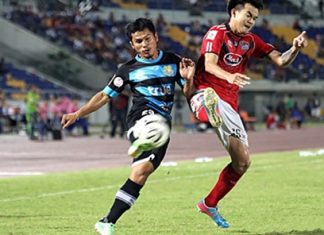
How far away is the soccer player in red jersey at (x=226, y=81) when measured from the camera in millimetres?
9477

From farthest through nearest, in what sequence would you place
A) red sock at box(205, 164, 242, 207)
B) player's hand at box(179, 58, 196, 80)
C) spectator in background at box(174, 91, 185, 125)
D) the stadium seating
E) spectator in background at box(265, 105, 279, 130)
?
spectator in background at box(174, 91, 185, 125) → spectator in background at box(265, 105, 279, 130) → the stadium seating → red sock at box(205, 164, 242, 207) → player's hand at box(179, 58, 196, 80)

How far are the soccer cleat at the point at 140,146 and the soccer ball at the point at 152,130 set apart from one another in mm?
16

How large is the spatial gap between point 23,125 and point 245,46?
30139 mm

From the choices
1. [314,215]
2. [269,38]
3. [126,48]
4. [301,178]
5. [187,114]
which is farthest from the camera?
[269,38]

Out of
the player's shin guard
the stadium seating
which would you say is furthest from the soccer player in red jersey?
the stadium seating

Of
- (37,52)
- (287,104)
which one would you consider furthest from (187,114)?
(37,52)

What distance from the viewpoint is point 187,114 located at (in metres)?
48.8

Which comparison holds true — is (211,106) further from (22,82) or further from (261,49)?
(22,82)

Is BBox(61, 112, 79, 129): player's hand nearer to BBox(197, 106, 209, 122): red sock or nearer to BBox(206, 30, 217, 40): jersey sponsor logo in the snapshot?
BBox(197, 106, 209, 122): red sock

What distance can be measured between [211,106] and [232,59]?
606mm

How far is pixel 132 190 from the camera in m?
8.62

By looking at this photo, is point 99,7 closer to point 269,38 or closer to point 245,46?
point 269,38

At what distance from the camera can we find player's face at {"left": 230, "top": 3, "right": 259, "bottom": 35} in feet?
31.2

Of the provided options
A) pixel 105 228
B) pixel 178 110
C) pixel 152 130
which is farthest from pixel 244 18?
pixel 178 110
